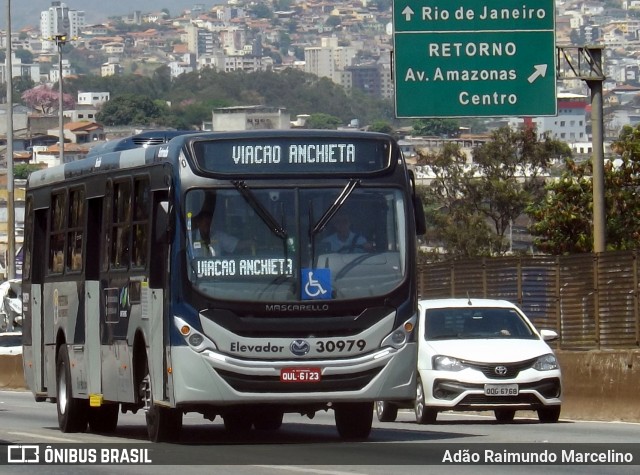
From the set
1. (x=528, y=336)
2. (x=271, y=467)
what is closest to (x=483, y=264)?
(x=528, y=336)

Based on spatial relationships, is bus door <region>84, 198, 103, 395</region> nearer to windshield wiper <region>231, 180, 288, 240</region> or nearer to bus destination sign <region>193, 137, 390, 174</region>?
bus destination sign <region>193, 137, 390, 174</region>

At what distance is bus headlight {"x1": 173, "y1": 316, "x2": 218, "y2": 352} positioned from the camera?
53.3 feet

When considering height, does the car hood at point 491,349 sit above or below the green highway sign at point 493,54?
below

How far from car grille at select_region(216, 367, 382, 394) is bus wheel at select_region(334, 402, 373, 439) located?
A: 3.89 ft

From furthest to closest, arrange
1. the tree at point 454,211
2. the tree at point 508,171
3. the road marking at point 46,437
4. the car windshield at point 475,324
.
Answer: the tree at point 508,171 → the tree at point 454,211 → the car windshield at point 475,324 → the road marking at point 46,437

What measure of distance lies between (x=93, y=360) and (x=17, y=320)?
27909 mm

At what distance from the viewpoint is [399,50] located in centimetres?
2777

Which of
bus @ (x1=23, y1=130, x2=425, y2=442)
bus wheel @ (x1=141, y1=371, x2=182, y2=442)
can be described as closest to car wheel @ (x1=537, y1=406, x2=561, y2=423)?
bus @ (x1=23, y1=130, x2=425, y2=442)

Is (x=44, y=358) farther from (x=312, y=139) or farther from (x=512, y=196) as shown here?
(x=512, y=196)

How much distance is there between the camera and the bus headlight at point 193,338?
639 inches

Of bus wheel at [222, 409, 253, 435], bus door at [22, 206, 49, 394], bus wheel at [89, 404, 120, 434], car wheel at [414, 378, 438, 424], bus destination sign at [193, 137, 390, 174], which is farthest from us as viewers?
bus door at [22, 206, 49, 394]

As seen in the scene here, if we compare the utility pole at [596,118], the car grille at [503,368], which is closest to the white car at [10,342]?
the utility pole at [596,118]

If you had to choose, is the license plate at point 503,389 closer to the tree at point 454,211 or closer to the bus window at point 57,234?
the bus window at point 57,234

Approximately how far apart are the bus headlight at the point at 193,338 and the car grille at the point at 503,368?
16.9 feet
